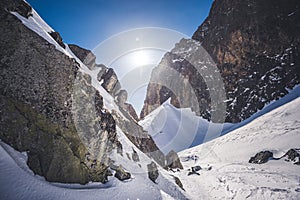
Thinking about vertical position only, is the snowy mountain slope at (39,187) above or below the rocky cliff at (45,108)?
below

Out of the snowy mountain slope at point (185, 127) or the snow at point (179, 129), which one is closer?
the snowy mountain slope at point (185, 127)

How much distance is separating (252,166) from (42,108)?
21.4 m

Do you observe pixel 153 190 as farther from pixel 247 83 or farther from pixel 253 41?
pixel 253 41

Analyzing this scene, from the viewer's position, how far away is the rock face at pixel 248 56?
46.8 meters

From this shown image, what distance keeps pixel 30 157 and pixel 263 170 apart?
19820mm

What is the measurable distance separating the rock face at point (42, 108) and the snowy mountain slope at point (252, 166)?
10.9m

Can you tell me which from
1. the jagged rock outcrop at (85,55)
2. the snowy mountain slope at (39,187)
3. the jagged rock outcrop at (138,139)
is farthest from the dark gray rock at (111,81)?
the snowy mountain slope at (39,187)

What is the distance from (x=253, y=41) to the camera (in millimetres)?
52750

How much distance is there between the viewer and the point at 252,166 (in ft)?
66.1

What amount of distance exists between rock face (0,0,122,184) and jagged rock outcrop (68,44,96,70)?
2504 cm

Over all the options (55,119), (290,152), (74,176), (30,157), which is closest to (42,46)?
(55,119)

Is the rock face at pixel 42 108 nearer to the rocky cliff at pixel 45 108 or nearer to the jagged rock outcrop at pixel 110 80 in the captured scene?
the rocky cliff at pixel 45 108

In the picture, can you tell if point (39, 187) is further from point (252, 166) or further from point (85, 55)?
point (85, 55)

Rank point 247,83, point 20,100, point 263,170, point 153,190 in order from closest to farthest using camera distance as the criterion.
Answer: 1. point 20,100
2. point 153,190
3. point 263,170
4. point 247,83
